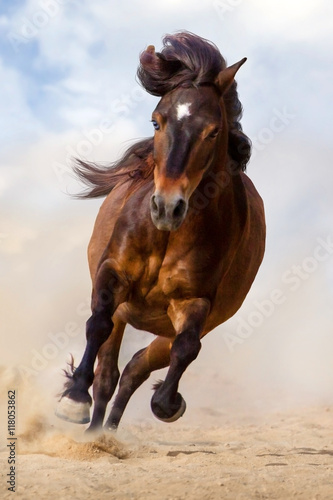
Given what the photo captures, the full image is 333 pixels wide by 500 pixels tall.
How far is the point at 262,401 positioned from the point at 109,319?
23.2 feet

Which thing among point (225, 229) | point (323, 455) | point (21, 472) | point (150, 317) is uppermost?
point (225, 229)

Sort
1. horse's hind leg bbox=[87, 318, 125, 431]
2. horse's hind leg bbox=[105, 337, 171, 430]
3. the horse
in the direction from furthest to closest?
horse's hind leg bbox=[105, 337, 171, 430], horse's hind leg bbox=[87, 318, 125, 431], the horse

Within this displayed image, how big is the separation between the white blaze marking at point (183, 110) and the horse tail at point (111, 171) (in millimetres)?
1161

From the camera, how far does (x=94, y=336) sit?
19.0 feet

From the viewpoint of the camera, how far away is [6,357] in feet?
31.2

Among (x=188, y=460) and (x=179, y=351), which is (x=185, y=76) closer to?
(x=179, y=351)

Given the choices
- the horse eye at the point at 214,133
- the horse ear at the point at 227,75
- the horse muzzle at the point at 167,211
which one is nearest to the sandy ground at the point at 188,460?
the horse muzzle at the point at 167,211

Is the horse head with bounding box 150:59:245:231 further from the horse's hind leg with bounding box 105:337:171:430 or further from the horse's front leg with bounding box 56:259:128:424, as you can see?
the horse's hind leg with bounding box 105:337:171:430

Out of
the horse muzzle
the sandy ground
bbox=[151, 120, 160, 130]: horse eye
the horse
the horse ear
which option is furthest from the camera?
the horse ear

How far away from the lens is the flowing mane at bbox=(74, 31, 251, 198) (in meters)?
5.81

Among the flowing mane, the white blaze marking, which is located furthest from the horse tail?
the white blaze marking

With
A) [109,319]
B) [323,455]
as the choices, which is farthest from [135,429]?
[109,319]

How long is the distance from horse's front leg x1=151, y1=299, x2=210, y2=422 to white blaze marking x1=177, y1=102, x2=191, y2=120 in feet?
4.38

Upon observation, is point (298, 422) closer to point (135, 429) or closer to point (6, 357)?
point (135, 429)
